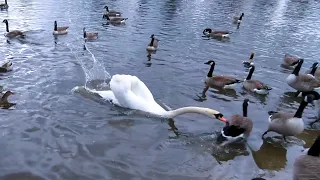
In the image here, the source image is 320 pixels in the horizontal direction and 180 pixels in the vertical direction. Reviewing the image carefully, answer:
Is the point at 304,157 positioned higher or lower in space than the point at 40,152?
higher

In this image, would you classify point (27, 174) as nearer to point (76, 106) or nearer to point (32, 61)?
point (76, 106)

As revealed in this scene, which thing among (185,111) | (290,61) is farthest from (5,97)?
(290,61)

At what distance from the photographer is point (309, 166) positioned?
674cm

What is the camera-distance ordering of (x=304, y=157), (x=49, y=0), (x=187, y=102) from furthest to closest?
(x=49, y=0) → (x=187, y=102) → (x=304, y=157)

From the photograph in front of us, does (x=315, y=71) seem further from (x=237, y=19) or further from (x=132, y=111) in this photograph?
(x=237, y=19)

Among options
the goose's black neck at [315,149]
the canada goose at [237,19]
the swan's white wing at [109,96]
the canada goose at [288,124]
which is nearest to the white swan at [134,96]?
Answer: the swan's white wing at [109,96]

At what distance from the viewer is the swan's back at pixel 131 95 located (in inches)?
411

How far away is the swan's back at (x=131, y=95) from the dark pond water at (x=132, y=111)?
0.93 feet

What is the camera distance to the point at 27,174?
7445mm

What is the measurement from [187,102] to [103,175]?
17.1 feet

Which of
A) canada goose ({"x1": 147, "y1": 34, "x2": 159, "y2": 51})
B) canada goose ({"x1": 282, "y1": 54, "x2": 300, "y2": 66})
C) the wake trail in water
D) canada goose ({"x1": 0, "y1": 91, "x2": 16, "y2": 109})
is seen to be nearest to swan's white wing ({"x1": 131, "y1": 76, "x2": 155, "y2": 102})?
the wake trail in water

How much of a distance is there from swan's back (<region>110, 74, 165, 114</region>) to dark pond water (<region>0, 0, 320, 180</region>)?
28 centimetres

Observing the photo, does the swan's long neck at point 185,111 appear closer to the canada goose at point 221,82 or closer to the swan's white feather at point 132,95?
the swan's white feather at point 132,95

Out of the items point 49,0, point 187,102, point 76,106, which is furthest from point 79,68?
point 49,0
